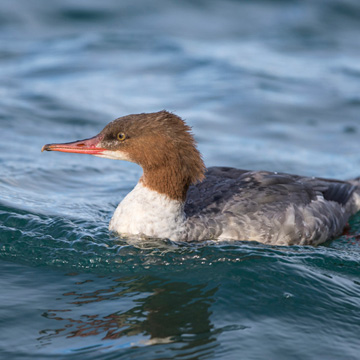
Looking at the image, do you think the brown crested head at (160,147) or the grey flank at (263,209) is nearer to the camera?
the brown crested head at (160,147)

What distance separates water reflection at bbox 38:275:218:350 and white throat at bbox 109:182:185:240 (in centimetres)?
80

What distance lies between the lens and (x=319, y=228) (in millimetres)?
A: 7340

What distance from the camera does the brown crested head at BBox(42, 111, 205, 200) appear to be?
665cm

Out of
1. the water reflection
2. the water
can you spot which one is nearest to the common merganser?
the water

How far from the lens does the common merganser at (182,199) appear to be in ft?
21.9

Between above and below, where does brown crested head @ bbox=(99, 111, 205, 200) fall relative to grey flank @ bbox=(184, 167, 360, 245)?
above

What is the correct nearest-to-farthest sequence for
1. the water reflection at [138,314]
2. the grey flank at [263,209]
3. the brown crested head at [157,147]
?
1. the water reflection at [138,314]
2. the brown crested head at [157,147]
3. the grey flank at [263,209]

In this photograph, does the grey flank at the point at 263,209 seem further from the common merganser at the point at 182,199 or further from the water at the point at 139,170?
the water at the point at 139,170

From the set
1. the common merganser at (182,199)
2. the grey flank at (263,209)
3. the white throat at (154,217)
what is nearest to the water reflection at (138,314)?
the white throat at (154,217)

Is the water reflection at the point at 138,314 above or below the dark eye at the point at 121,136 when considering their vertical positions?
below

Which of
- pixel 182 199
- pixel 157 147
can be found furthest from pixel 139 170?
pixel 157 147

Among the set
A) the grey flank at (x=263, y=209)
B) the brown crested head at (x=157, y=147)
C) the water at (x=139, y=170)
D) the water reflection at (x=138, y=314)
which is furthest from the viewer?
the grey flank at (x=263, y=209)

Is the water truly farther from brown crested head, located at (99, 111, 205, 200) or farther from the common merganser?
brown crested head, located at (99, 111, 205, 200)

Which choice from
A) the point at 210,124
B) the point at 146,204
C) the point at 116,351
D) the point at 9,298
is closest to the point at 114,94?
the point at 210,124
